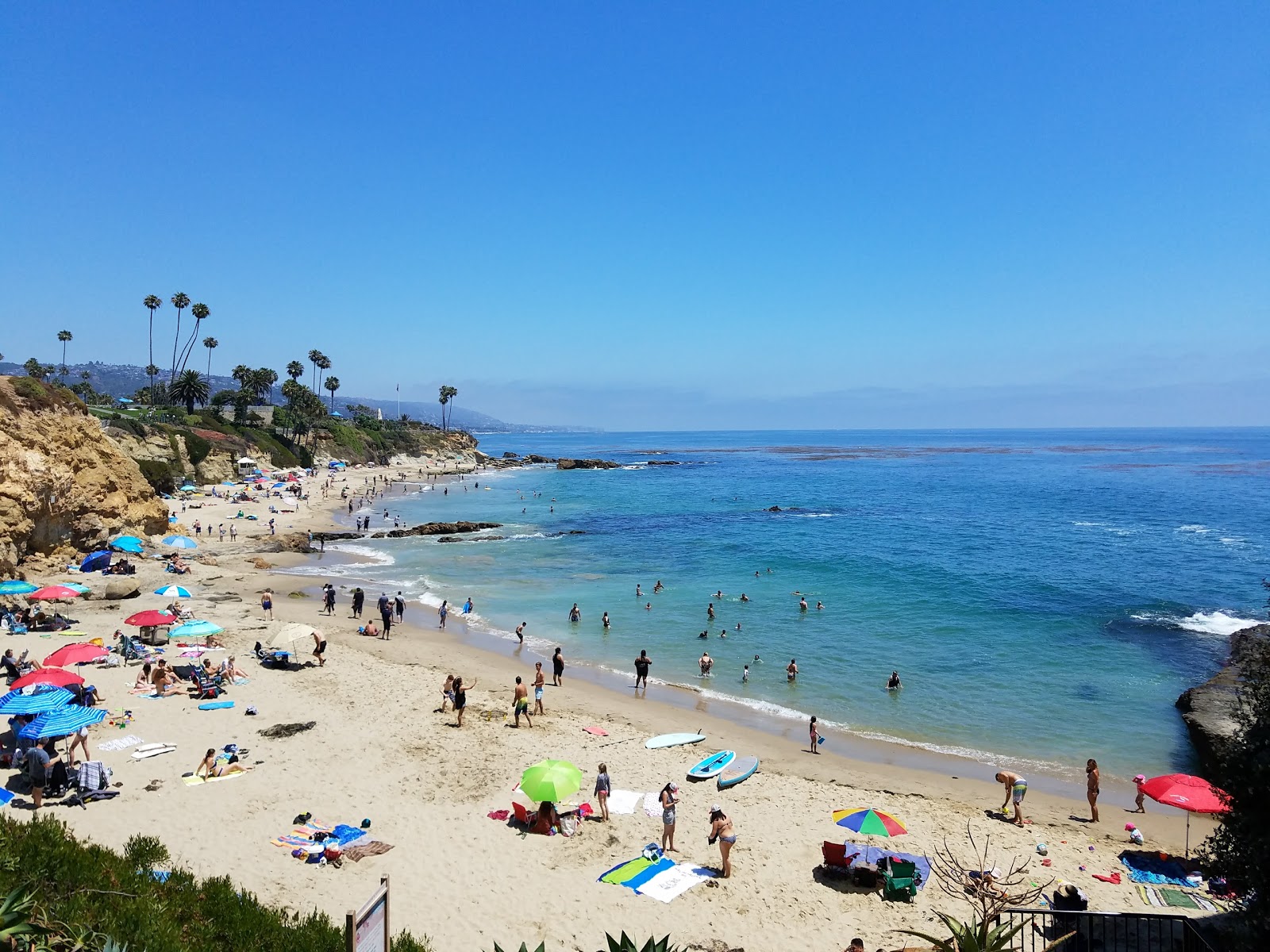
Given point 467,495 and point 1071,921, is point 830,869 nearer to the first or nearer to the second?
point 1071,921

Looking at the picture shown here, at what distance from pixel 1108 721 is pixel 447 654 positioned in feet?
67.7

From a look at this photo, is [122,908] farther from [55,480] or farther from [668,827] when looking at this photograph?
[55,480]

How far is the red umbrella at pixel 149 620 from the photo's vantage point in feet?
69.6

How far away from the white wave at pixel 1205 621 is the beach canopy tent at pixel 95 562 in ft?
144

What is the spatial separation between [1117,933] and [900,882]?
11.1 ft

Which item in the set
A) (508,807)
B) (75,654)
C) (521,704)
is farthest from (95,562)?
(508,807)

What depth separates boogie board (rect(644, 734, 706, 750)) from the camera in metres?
17.6

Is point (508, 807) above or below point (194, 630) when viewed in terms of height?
below

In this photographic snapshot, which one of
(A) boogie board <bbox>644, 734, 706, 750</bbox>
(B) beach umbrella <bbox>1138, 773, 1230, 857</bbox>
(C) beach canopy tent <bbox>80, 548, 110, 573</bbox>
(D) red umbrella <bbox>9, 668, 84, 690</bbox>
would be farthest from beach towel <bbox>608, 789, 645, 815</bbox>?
(C) beach canopy tent <bbox>80, 548, 110, 573</bbox>

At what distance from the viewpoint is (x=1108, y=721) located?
20.4 meters

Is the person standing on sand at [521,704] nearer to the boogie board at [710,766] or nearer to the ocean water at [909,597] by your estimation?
the boogie board at [710,766]

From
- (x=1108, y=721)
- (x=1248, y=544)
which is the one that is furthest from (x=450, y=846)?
(x=1248, y=544)

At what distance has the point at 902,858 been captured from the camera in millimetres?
11695

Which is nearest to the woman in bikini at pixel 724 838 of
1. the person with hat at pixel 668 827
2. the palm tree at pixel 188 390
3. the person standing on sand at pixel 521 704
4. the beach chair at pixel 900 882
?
the person with hat at pixel 668 827
